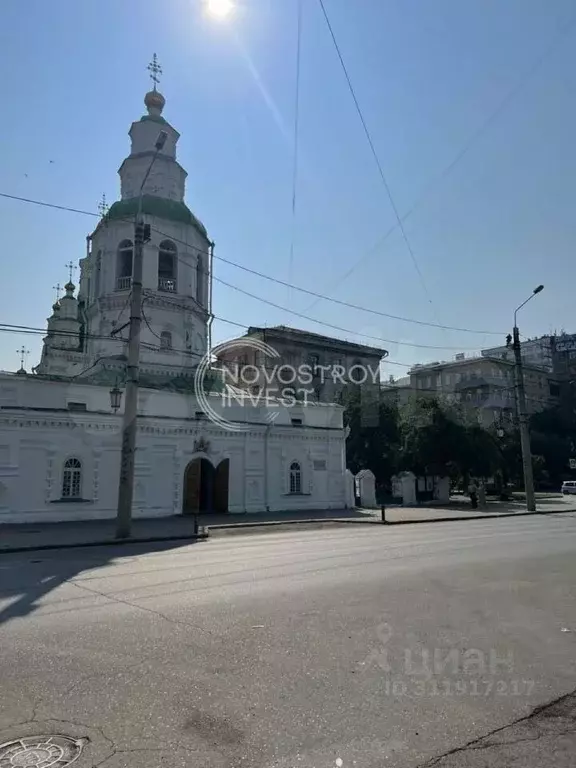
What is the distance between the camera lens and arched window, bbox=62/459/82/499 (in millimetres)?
24750

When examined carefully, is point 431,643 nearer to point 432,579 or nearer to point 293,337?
point 432,579

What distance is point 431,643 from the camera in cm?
622

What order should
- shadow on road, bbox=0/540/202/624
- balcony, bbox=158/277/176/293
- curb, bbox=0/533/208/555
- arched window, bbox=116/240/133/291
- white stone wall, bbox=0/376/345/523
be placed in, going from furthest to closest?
1. balcony, bbox=158/277/176/293
2. arched window, bbox=116/240/133/291
3. white stone wall, bbox=0/376/345/523
4. curb, bbox=0/533/208/555
5. shadow on road, bbox=0/540/202/624

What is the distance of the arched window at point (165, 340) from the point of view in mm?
32594

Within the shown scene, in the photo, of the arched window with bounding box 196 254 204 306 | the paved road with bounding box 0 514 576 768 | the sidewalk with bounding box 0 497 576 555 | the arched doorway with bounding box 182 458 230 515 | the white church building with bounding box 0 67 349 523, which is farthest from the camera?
the arched window with bounding box 196 254 204 306

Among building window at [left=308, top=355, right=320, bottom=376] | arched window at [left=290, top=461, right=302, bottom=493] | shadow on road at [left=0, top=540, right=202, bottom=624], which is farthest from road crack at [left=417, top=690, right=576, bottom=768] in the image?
building window at [left=308, top=355, right=320, bottom=376]

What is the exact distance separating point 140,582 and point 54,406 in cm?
1682

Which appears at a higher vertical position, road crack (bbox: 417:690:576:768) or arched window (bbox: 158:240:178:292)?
arched window (bbox: 158:240:178:292)

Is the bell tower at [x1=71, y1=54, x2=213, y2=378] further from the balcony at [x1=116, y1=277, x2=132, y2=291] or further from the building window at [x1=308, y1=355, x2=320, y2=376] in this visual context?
the building window at [x1=308, y1=355, x2=320, y2=376]

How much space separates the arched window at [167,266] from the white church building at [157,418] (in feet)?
0.20

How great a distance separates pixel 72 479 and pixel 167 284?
41.5 feet

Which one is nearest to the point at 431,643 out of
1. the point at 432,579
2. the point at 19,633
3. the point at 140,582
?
the point at 432,579

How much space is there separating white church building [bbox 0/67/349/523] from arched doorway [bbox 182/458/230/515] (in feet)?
0.18

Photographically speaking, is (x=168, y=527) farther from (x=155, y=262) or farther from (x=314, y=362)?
(x=314, y=362)
